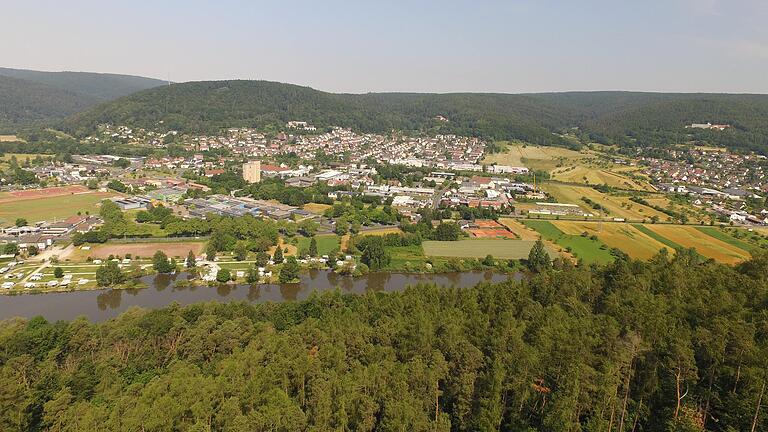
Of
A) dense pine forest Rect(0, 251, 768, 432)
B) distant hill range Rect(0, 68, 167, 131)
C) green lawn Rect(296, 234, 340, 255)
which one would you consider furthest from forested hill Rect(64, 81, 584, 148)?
dense pine forest Rect(0, 251, 768, 432)

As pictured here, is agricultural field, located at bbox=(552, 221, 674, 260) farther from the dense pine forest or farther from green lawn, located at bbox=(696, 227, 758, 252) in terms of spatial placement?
the dense pine forest

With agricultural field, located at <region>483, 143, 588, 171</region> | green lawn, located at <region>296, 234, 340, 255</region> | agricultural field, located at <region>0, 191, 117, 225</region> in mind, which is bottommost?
green lawn, located at <region>296, 234, 340, 255</region>

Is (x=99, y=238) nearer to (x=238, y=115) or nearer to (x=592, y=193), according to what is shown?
(x=592, y=193)

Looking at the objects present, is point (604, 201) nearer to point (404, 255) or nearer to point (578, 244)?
point (578, 244)

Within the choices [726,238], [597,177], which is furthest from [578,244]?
[597,177]

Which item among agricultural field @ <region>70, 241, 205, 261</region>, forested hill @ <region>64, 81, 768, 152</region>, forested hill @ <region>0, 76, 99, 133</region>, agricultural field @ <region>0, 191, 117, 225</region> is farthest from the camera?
forested hill @ <region>0, 76, 99, 133</region>

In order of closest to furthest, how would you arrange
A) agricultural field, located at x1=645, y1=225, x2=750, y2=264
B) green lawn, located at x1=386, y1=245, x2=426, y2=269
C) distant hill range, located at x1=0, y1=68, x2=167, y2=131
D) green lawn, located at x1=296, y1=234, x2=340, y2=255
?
green lawn, located at x1=386, y1=245, x2=426, y2=269 → green lawn, located at x1=296, y1=234, x2=340, y2=255 → agricultural field, located at x1=645, y1=225, x2=750, y2=264 → distant hill range, located at x1=0, y1=68, x2=167, y2=131

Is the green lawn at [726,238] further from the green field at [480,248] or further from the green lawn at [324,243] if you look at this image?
the green lawn at [324,243]

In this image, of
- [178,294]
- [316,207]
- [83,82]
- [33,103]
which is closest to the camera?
[178,294]
